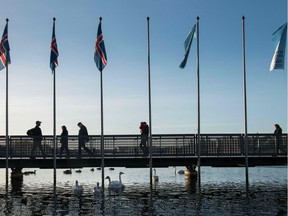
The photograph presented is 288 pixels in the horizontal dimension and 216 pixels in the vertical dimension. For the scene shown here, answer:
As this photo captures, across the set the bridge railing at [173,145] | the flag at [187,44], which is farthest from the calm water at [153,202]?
the flag at [187,44]

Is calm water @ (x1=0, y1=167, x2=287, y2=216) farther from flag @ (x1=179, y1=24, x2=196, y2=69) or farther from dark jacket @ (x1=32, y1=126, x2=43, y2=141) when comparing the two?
flag @ (x1=179, y1=24, x2=196, y2=69)

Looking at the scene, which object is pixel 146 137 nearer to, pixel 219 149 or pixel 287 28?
pixel 219 149

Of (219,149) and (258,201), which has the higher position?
(219,149)

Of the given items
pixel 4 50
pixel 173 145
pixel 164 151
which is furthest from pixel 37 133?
pixel 173 145

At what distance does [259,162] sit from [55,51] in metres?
14.4

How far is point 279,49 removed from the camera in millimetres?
26688

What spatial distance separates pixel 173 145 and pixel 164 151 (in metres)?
0.68

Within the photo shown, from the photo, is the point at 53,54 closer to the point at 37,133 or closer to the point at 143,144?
the point at 37,133

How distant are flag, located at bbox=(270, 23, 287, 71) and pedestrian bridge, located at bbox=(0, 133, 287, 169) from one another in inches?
242

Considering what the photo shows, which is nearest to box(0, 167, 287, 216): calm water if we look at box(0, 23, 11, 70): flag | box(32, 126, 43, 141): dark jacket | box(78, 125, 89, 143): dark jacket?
box(78, 125, 89, 143): dark jacket

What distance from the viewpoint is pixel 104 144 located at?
102 ft

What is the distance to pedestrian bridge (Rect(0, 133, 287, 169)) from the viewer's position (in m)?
30.9

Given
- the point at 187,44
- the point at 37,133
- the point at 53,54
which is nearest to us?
the point at 187,44

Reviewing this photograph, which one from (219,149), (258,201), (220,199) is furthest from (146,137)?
(258,201)
